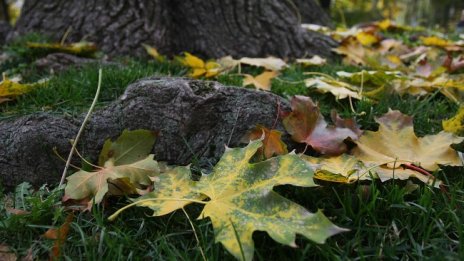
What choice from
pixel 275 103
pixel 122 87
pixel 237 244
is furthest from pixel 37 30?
pixel 237 244

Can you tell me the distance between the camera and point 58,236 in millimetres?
1028

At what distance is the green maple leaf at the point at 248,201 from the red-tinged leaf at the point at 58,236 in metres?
0.13

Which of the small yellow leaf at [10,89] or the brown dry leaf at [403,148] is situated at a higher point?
the small yellow leaf at [10,89]

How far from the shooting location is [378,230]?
1040mm

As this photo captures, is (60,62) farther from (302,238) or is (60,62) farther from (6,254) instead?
(302,238)

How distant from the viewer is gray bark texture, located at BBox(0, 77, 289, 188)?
1.45 meters

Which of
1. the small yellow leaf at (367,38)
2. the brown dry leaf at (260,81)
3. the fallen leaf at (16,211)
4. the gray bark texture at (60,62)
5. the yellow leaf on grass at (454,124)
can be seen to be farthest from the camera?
the small yellow leaf at (367,38)

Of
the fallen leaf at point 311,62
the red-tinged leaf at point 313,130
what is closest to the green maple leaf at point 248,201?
the red-tinged leaf at point 313,130

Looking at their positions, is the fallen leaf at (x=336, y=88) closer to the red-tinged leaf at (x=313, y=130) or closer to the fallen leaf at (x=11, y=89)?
the red-tinged leaf at (x=313, y=130)

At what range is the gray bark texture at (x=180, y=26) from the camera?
284 cm

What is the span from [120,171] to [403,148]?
89cm

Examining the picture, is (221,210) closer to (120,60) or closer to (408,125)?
(408,125)

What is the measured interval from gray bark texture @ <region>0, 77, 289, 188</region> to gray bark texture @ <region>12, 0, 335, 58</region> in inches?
53.6

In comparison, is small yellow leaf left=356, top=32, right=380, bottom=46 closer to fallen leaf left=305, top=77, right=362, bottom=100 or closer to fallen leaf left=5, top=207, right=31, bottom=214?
fallen leaf left=305, top=77, right=362, bottom=100
